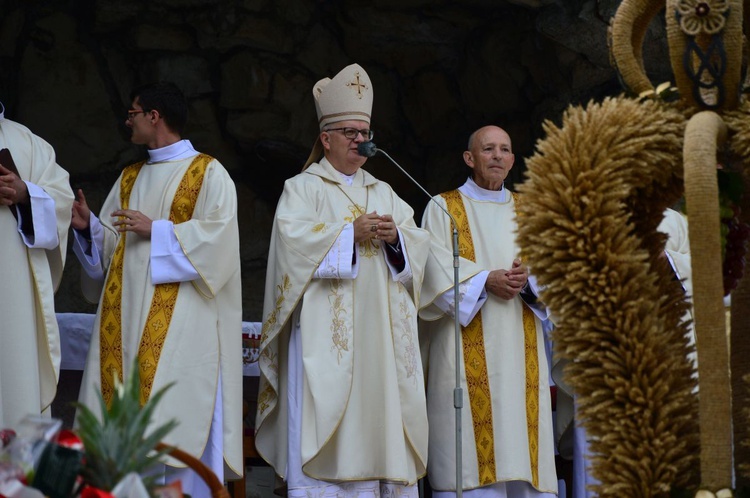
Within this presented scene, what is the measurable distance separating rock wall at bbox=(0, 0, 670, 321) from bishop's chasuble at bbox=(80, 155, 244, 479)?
3.06 metres

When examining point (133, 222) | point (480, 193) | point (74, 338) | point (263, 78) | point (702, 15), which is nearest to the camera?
point (702, 15)

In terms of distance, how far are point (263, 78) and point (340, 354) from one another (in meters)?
3.61

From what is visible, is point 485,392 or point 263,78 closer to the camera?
point 485,392

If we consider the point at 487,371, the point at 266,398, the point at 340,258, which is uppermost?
the point at 340,258

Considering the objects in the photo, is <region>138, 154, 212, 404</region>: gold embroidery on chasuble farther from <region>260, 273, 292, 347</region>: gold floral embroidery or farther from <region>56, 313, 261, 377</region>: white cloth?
<region>56, 313, 261, 377</region>: white cloth

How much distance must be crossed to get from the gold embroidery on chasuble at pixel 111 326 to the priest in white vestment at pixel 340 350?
70 cm

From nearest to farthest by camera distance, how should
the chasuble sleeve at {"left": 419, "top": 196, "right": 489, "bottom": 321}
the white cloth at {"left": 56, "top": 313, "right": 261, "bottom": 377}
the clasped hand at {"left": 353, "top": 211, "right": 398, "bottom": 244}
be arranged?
the clasped hand at {"left": 353, "top": 211, "right": 398, "bottom": 244} < the white cloth at {"left": 56, "top": 313, "right": 261, "bottom": 377} < the chasuble sleeve at {"left": 419, "top": 196, "right": 489, "bottom": 321}

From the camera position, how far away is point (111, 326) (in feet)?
19.1

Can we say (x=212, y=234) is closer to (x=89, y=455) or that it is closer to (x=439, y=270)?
(x=439, y=270)

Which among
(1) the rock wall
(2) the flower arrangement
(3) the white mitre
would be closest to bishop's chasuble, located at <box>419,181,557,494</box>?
(3) the white mitre

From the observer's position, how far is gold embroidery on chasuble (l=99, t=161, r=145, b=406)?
19.0 ft

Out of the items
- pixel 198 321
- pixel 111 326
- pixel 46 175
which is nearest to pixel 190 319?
pixel 198 321

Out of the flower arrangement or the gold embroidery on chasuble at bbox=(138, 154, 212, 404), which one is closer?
the flower arrangement

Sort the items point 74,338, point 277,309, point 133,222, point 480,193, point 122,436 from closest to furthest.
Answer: point 122,436 < point 133,222 < point 277,309 < point 74,338 < point 480,193
